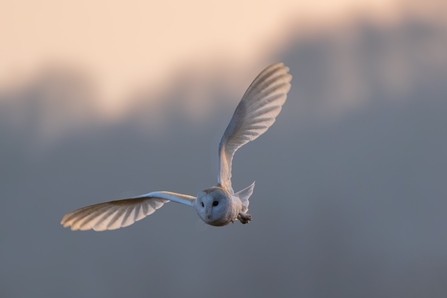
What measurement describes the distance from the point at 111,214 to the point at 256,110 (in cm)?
46

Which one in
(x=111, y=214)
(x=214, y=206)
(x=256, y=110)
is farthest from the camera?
(x=111, y=214)

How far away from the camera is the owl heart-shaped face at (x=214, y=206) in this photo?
1232 mm

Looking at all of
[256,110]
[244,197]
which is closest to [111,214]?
[244,197]

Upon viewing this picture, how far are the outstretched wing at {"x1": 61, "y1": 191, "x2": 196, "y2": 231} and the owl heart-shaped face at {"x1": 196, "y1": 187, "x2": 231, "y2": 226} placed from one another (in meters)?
0.27

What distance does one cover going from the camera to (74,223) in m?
1.52

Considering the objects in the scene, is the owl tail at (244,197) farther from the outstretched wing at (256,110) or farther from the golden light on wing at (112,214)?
the golden light on wing at (112,214)

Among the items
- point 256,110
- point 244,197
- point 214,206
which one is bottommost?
point 214,206

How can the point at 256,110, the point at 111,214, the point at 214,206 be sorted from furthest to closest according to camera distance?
1. the point at 111,214
2. the point at 256,110
3. the point at 214,206

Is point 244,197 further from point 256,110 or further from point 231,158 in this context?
point 256,110

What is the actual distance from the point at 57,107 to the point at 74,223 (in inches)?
53.2

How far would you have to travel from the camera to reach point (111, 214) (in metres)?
1.55

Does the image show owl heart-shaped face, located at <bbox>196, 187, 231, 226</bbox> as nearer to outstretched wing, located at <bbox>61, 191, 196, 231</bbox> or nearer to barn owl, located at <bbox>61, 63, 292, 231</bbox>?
barn owl, located at <bbox>61, 63, 292, 231</bbox>

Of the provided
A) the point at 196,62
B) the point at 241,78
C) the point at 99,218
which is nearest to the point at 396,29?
the point at 241,78

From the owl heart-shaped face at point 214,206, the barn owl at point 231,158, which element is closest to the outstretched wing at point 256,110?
the barn owl at point 231,158
